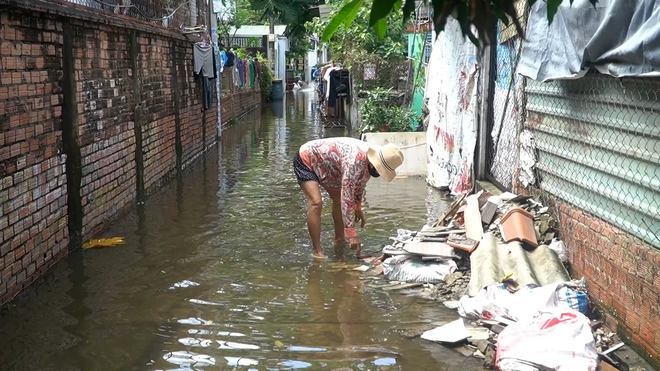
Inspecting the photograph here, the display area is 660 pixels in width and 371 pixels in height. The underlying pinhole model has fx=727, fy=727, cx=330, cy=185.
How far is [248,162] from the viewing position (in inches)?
555

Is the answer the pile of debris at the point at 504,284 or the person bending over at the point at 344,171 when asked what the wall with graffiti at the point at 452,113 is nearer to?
the pile of debris at the point at 504,284

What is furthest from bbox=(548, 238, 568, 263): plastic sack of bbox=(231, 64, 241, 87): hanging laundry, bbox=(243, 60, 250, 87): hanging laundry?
bbox=(243, 60, 250, 87): hanging laundry

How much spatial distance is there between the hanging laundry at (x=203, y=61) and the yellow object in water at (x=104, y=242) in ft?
23.1

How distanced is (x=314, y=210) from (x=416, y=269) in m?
1.20

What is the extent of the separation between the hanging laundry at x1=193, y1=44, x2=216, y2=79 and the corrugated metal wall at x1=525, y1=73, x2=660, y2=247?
8.76 meters

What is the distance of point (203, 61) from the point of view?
14.7 meters

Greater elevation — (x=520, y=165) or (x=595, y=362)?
(x=520, y=165)

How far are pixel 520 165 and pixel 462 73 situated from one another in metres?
2.56

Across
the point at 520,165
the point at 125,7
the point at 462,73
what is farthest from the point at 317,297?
the point at 125,7

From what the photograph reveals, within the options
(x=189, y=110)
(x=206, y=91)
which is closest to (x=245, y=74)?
(x=206, y=91)

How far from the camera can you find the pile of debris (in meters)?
4.41

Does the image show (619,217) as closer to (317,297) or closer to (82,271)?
(317,297)

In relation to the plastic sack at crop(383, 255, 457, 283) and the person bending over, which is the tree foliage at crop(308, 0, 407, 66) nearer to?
the person bending over

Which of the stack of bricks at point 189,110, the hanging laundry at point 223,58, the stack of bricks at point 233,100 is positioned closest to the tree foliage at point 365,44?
the hanging laundry at point 223,58
